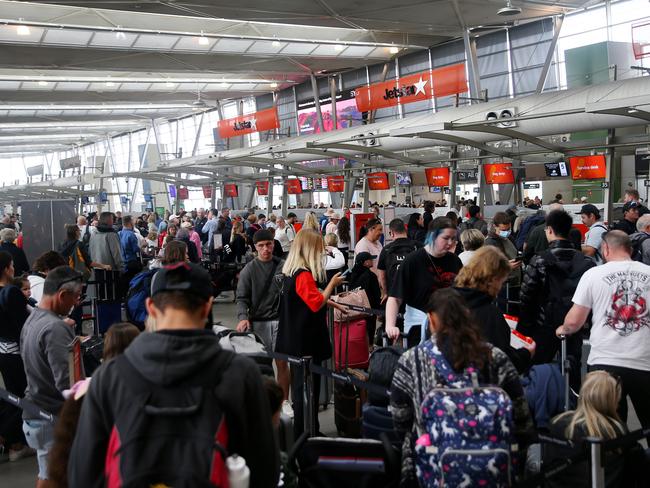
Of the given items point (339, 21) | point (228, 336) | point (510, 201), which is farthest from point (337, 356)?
point (510, 201)

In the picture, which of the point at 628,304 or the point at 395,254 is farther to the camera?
the point at 395,254

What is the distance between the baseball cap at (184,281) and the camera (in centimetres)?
230

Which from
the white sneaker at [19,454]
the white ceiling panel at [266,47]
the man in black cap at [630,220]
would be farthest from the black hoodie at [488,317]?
the white ceiling panel at [266,47]

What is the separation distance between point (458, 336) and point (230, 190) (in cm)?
3023

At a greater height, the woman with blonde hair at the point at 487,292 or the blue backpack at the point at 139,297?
the woman with blonde hair at the point at 487,292

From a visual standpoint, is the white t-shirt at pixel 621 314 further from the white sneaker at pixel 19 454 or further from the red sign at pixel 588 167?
the red sign at pixel 588 167

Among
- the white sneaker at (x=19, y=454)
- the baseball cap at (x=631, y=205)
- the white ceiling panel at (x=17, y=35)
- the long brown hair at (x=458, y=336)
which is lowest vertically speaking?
the white sneaker at (x=19, y=454)

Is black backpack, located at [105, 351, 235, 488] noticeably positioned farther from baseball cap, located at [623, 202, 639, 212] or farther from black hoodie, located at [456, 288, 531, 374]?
baseball cap, located at [623, 202, 639, 212]

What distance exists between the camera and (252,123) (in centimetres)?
3106

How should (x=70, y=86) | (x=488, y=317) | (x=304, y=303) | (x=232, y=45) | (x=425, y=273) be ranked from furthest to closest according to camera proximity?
1. (x=70, y=86)
2. (x=232, y=45)
3. (x=304, y=303)
4. (x=425, y=273)
5. (x=488, y=317)

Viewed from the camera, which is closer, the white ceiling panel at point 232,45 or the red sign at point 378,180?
the red sign at point 378,180

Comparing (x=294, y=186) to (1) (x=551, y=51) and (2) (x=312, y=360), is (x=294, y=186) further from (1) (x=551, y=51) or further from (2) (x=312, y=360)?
(2) (x=312, y=360)

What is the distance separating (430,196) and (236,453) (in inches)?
1307

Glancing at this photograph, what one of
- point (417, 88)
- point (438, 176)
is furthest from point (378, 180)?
point (417, 88)
